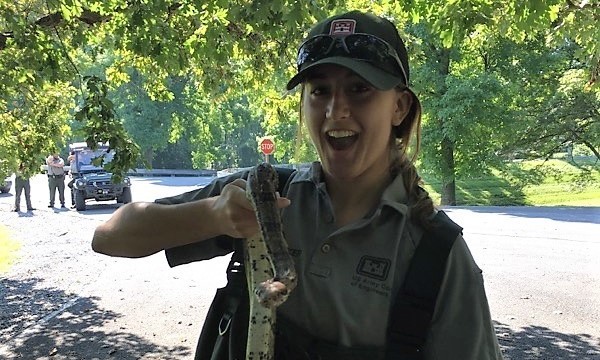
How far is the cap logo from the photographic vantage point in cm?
171

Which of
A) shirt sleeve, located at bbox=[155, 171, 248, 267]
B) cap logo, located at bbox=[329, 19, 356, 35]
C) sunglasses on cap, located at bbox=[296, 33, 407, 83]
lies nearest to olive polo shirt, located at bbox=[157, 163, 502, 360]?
shirt sleeve, located at bbox=[155, 171, 248, 267]

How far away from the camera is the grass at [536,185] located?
26969mm

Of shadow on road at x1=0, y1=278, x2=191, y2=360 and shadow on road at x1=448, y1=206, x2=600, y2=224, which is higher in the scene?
shadow on road at x1=448, y1=206, x2=600, y2=224

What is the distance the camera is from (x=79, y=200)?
20875 millimetres

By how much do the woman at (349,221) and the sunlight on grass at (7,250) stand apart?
11595 mm

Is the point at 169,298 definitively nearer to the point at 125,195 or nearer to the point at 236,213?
Result: the point at 236,213

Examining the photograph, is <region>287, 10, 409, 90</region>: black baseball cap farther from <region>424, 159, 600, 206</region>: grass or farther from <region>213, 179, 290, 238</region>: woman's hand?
<region>424, 159, 600, 206</region>: grass

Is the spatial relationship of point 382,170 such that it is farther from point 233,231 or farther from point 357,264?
point 233,231

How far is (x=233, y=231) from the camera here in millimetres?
1653

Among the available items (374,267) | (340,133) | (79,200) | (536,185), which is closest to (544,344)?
(374,267)

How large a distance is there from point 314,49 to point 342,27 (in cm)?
11

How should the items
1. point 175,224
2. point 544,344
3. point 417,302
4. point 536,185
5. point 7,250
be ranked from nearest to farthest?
point 417,302, point 175,224, point 544,344, point 7,250, point 536,185

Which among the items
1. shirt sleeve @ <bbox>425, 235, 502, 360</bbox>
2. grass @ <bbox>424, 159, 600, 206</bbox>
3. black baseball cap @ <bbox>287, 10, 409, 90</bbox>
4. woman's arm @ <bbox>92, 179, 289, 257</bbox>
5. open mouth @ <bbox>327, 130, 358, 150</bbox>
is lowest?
grass @ <bbox>424, 159, 600, 206</bbox>

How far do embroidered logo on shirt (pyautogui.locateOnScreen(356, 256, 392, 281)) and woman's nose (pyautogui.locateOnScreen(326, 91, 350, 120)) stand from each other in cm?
40
